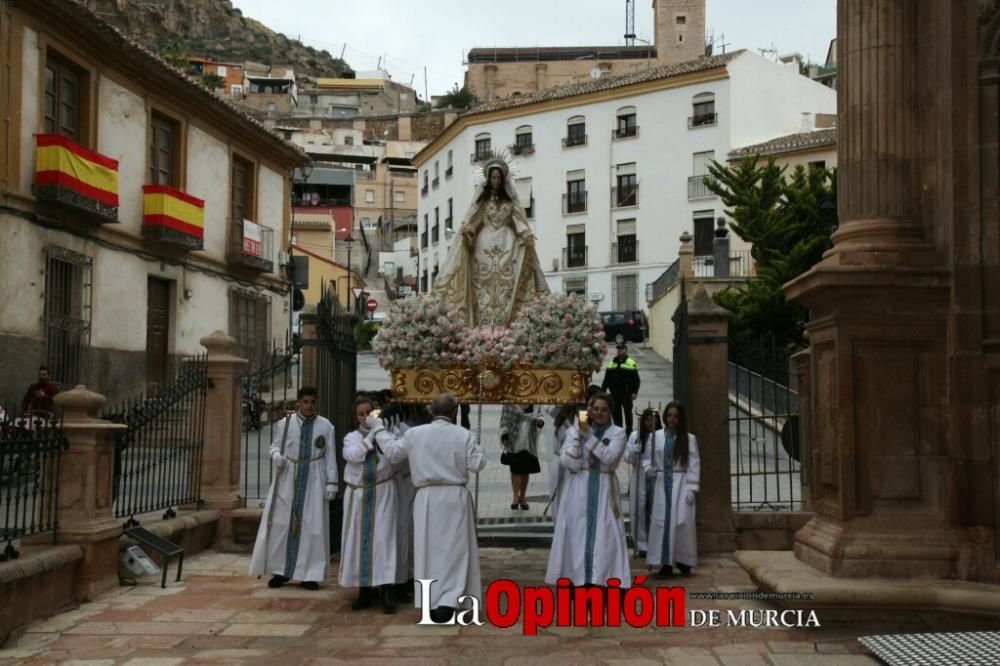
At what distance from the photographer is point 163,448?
9.98 metres

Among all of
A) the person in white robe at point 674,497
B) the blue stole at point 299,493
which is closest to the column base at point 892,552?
the person in white robe at point 674,497

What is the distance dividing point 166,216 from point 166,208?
0.17 metres

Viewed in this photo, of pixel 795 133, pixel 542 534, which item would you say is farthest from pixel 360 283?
pixel 542 534

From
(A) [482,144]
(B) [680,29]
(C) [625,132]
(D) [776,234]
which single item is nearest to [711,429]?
(D) [776,234]

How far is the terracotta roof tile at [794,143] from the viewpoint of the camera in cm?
3806

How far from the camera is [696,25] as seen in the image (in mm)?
71875

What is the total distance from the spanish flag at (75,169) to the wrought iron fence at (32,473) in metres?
10.0

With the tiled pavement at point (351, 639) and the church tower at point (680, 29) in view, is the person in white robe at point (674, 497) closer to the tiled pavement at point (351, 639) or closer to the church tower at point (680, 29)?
the tiled pavement at point (351, 639)

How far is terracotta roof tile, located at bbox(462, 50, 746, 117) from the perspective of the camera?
43.9 m

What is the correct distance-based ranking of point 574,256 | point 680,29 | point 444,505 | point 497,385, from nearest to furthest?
point 444,505 → point 497,385 → point 574,256 → point 680,29

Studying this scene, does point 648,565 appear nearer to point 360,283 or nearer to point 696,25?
point 360,283

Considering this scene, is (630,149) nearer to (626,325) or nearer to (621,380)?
(626,325)

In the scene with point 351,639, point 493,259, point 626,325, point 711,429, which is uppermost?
→ point 626,325

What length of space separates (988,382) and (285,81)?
82586 millimetres
